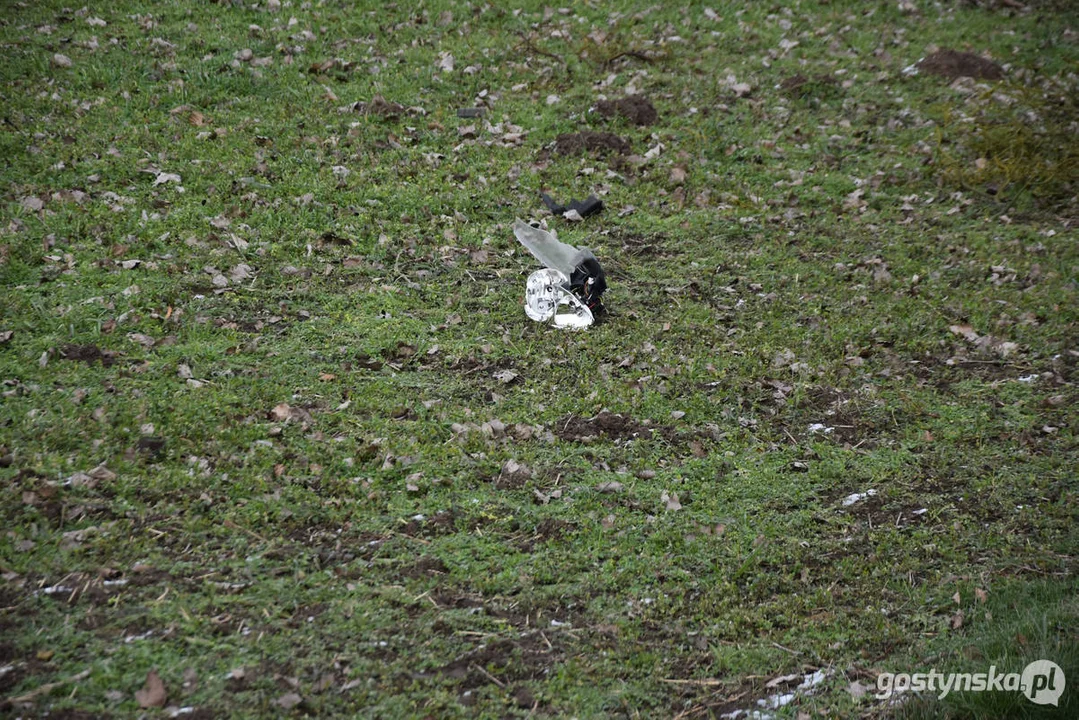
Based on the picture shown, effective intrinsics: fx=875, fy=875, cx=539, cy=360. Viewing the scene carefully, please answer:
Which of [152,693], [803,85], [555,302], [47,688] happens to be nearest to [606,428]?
[555,302]

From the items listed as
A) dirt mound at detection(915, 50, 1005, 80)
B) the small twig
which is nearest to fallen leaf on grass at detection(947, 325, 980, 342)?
dirt mound at detection(915, 50, 1005, 80)

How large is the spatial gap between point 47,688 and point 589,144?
284 inches

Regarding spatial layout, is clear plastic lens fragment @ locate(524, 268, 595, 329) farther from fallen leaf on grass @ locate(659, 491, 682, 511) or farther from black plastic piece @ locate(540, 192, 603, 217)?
fallen leaf on grass @ locate(659, 491, 682, 511)

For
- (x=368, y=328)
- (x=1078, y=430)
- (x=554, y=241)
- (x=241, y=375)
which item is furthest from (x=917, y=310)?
(x=241, y=375)

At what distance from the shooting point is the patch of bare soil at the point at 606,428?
5.57m

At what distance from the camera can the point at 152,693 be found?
11.4 feet

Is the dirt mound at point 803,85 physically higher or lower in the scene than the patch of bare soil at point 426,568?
higher

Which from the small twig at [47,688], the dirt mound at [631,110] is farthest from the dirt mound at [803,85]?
the small twig at [47,688]

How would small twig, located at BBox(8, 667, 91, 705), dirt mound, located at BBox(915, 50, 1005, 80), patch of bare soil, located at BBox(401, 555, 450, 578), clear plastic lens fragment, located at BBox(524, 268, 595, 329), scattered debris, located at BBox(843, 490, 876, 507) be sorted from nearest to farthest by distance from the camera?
small twig, located at BBox(8, 667, 91, 705) → patch of bare soil, located at BBox(401, 555, 450, 578) → scattered debris, located at BBox(843, 490, 876, 507) → clear plastic lens fragment, located at BBox(524, 268, 595, 329) → dirt mound, located at BBox(915, 50, 1005, 80)

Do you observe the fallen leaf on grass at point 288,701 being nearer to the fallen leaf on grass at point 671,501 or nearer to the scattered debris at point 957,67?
the fallen leaf on grass at point 671,501

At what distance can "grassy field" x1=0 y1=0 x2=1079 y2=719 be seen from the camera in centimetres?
392

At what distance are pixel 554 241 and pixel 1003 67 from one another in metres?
7.25

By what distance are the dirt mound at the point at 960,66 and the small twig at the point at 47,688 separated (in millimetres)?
10907

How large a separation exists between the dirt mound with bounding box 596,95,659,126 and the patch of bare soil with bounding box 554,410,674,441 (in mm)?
4973
